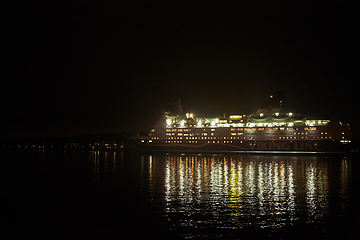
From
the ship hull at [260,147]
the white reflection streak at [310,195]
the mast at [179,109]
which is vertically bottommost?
the white reflection streak at [310,195]

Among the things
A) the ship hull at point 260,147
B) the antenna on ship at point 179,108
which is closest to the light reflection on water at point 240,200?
the ship hull at point 260,147

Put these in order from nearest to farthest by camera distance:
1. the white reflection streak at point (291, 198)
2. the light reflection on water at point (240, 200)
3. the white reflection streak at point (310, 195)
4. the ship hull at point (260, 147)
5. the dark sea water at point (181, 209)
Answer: the dark sea water at point (181, 209) → the light reflection on water at point (240, 200) → the white reflection streak at point (291, 198) → the white reflection streak at point (310, 195) → the ship hull at point (260, 147)

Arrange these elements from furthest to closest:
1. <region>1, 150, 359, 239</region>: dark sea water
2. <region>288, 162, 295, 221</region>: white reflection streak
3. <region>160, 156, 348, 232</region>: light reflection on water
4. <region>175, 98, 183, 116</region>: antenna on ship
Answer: <region>175, 98, 183, 116</region>: antenna on ship < <region>288, 162, 295, 221</region>: white reflection streak < <region>160, 156, 348, 232</region>: light reflection on water < <region>1, 150, 359, 239</region>: dark sea water

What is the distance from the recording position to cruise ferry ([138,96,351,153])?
186 ft

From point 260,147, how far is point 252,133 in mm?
3115

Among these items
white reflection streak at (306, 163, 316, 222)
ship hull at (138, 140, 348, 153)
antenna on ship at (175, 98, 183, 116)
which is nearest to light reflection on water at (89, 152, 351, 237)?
white reflection streak at (306, 163, 316, 222)

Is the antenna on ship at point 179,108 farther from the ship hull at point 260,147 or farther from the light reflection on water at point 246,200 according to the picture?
the light reflection on water at point 246,200

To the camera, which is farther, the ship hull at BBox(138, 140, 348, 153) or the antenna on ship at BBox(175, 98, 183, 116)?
the antenna on ship at BBox(175, 98, 183, 116)

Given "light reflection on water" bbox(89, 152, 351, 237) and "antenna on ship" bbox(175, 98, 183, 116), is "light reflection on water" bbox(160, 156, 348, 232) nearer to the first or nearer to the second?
"light reflection on water" bbox(89, 152, 351, 237)

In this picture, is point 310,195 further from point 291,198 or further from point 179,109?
point 179,109

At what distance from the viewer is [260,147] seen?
59.3 m

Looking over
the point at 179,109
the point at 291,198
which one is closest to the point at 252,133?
the point at 179,109

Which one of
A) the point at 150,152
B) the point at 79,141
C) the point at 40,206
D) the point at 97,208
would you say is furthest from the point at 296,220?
the point at 79,141

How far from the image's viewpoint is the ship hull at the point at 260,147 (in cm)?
5581
